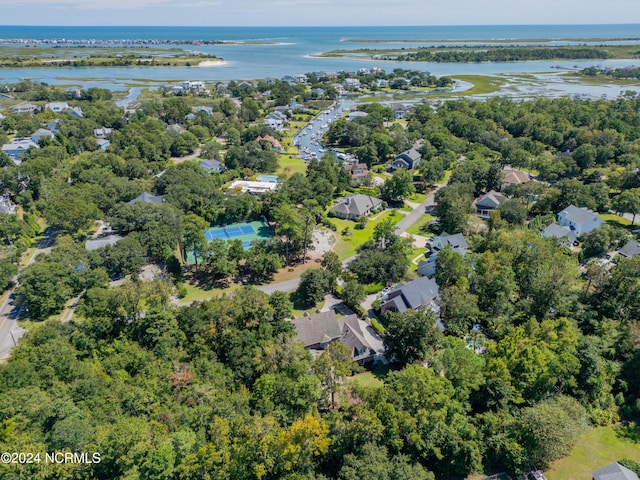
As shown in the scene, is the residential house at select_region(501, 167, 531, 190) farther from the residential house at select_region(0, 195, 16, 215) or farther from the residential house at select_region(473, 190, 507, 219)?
the residential house at select_region(0, 195, 16, 215)

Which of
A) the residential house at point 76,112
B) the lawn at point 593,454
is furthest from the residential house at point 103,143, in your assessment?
the lawn at point 593,454

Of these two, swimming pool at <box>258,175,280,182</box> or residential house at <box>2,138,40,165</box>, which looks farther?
residential house at <box>2,138,40,165</box>


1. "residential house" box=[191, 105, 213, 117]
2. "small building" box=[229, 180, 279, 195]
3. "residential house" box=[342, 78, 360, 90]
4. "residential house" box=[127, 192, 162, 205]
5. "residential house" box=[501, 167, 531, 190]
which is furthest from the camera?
"residential house" box=[342, 78, 360, 90]

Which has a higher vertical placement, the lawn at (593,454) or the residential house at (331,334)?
the residential house at (331,334)

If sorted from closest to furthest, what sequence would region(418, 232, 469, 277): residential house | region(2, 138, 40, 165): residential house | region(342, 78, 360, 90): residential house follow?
region(418, 232, 469, 277): residential house → region(2, 138, 40, 165): residential house → region(342, 78, 360, 90): residential house

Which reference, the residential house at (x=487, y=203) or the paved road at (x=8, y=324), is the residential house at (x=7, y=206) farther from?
the residential house at (x=487, y=203)

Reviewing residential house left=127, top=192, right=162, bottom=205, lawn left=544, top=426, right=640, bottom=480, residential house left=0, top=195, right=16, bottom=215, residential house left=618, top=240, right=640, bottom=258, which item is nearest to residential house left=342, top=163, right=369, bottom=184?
residential house left=127, top=192, right=162, bottom=205

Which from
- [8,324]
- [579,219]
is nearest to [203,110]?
[8,324]
